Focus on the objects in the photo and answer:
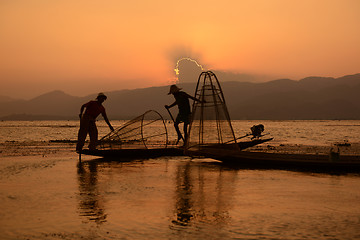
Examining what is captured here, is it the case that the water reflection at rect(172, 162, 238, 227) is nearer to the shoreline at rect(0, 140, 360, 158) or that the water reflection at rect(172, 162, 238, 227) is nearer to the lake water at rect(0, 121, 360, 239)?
the lake water at rect(0, 121, 360, 239)

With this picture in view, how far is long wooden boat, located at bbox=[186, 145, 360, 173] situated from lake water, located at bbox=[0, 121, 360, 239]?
0.93 m

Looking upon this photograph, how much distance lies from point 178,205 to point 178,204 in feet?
0.33

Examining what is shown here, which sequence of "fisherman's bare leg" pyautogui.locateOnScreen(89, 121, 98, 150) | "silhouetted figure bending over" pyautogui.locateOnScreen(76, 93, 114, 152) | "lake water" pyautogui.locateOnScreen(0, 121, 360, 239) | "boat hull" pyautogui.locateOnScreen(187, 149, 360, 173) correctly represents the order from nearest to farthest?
"lake water" pyautogui.locateOnScreen(0, 121, 360, 239) → "boat hull" pyautogui.locateOnScreen(187, 149, 360, 173) → "silhouetted figure bending over" pyautogui.locateOnScreen(76, 93, 114, 152) → "fisherman's bare leg" pyautogui.locateOnScreen(89, 121, 98, 150)

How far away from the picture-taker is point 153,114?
2080 centimetres

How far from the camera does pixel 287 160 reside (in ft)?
50.7

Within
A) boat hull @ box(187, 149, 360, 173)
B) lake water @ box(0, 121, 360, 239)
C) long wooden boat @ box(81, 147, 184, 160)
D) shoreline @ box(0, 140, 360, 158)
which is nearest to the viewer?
lake water @ box(0, 121, 360, 239)

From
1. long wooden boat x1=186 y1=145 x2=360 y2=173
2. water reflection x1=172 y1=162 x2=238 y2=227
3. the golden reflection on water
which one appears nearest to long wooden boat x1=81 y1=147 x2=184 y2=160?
long wooden boat x1=186 y1=145 x2=360 y2=173

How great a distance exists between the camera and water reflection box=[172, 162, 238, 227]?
7.92 meters

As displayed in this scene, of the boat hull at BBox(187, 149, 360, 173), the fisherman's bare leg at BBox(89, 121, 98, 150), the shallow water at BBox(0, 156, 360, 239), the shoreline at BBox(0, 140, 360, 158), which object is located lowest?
the shoreline at BBox(0, 140, 360, 158)

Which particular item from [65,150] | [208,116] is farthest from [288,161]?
[65,150]

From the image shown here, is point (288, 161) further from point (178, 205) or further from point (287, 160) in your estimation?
point (178, 205)

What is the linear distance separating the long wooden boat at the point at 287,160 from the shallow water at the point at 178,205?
1.04m

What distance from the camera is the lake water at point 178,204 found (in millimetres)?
6941

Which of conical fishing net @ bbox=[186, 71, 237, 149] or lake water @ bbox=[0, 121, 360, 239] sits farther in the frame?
conical fishing net @ bbox=[186, 71, 237, 149]
